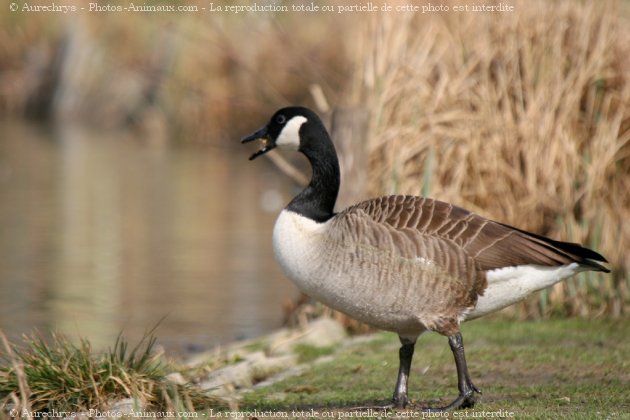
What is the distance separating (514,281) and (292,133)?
70.7 inches

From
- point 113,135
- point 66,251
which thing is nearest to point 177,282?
point 66,251

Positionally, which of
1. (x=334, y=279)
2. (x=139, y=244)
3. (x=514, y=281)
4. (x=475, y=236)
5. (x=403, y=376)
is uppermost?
(x=475, y=236)

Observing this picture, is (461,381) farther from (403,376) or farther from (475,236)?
(475,236)

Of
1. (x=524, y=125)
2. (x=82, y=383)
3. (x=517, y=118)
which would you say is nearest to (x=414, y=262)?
(x=82, y=383)

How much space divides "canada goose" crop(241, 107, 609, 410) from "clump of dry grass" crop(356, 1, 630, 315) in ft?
12.6

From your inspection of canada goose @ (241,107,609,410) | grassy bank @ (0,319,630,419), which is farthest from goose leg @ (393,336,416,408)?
grassy bank @ (0,319,630,419)

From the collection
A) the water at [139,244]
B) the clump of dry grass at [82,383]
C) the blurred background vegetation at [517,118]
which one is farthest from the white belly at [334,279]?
the blurred background vegetation at [517,118]

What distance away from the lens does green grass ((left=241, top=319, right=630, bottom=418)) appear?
746 centimetres

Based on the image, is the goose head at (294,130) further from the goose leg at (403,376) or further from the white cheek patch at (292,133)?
the goose leg at (403,376)

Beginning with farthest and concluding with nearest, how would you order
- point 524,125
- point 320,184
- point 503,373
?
point 524,125, point 503,373, point 320,184

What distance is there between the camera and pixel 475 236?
7.18 metres

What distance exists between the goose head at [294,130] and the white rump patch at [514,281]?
1.52 metres

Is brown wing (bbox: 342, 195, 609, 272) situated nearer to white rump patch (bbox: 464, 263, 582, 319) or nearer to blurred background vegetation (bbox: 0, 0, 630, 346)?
white rump patch (bbox: 464, 263, 582, 319)

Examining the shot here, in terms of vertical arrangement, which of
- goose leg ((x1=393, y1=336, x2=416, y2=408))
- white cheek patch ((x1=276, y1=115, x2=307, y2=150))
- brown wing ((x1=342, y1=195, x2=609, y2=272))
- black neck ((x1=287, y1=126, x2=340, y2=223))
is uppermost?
white cheek patch ((x1=276, y1=115, x2=307, y2=150))
